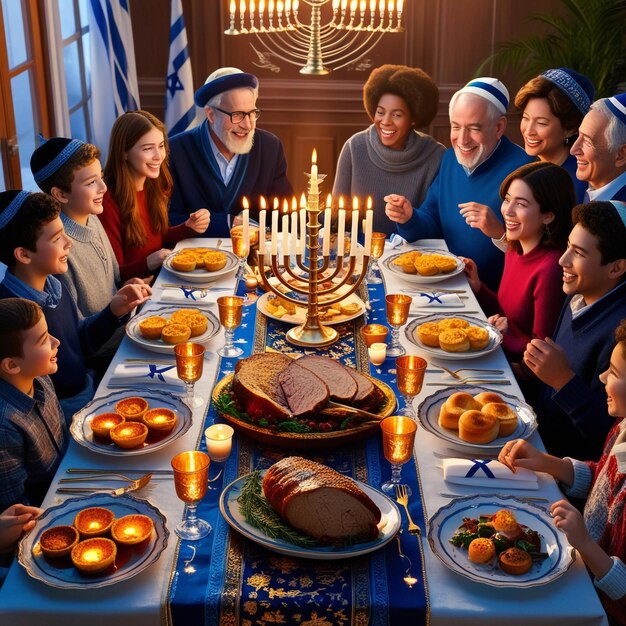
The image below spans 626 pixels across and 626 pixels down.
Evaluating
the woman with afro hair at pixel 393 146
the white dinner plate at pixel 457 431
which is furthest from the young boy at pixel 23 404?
the woman with afro hair at pixel 393 146

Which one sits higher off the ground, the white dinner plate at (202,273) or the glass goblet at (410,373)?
the glass goblet at (410,373)

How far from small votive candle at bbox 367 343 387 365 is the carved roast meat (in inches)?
32.3

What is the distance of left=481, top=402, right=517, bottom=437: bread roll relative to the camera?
212cm

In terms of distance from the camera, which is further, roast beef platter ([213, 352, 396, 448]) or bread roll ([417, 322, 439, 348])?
bread roll ([417, 322, 439, 348])

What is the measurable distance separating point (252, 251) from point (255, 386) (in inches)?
52.6

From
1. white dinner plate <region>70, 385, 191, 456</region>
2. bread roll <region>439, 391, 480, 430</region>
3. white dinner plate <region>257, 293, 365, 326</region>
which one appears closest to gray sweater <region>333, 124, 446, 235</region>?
white dinner plate <region>257, 293, 365, 326</region>

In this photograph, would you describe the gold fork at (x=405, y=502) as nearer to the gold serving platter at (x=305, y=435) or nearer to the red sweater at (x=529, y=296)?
the gold serving platter at (x=305, y=435)

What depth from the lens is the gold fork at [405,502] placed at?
70.2 inches

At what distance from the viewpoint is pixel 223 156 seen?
4113 mm

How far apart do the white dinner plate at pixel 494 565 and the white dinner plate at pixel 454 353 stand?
765 millimetres

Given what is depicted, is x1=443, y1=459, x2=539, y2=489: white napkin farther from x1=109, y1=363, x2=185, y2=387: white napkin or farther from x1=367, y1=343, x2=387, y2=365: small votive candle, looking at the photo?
x1=109, y1=363, x2=185, y2=387: white napkin

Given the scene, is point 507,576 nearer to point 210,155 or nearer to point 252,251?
point 252,251

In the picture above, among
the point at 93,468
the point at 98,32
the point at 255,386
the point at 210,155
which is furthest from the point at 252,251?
the point at 98,32

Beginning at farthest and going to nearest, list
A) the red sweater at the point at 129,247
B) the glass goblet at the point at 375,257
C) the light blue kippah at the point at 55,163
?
the red sweater at the point at 129,247 < the glass goblet at the point at 375,257 < the light blue kippah at the point at 55,163
